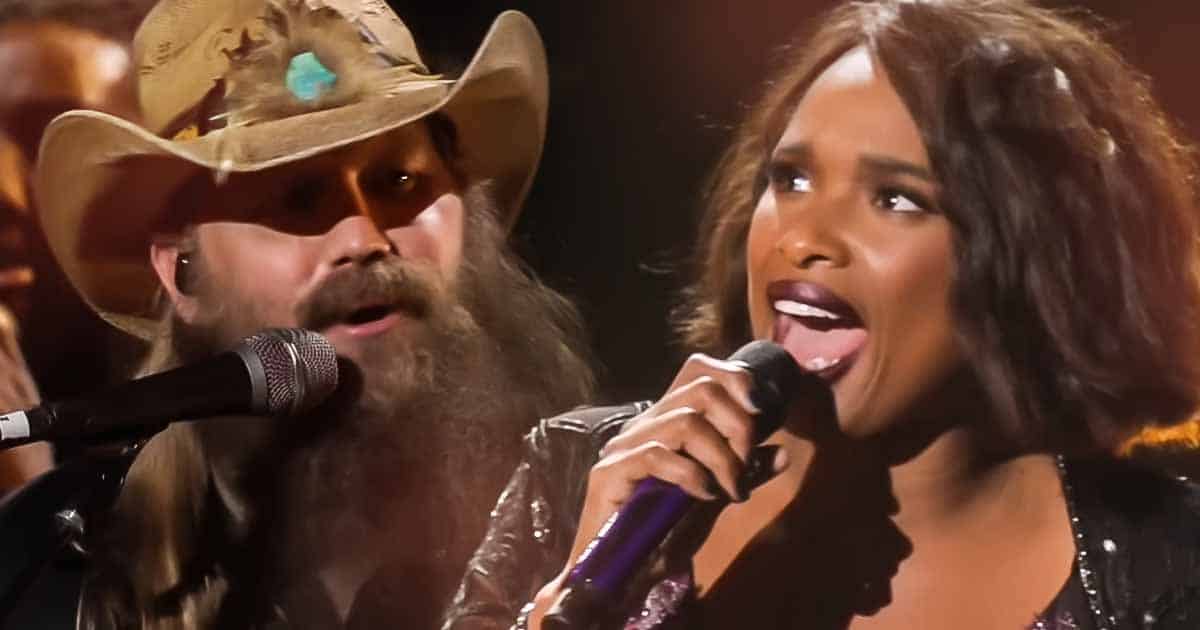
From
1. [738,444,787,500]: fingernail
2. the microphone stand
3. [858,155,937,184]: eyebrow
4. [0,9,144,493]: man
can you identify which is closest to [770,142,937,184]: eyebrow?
[858,155,937,184]: eyebrow

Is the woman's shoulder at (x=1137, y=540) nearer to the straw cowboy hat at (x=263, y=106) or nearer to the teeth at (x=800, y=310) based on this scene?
the teeth at (x=800, y=310)

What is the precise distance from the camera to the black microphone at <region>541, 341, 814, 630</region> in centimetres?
121

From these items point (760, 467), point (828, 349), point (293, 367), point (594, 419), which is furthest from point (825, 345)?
point (293, 367)

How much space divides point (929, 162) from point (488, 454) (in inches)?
20.4

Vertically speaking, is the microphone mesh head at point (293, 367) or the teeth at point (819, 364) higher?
the teeth at point (819, 364)

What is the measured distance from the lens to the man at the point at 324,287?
1.48 meters

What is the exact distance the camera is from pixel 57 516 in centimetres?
134

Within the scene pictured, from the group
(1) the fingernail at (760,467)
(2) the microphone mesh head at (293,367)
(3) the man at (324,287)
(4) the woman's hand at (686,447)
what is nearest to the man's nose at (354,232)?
(3) the man at (324,287)

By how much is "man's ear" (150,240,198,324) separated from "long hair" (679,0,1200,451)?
77cm

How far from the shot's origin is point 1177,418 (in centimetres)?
118

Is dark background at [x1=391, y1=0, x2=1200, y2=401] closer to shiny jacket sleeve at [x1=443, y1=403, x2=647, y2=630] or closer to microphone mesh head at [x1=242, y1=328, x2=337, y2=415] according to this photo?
shiny jacket sleeve at [x1=443, y1=403, x2=647, y2=630]

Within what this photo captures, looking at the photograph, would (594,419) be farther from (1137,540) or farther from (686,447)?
(1137,540)

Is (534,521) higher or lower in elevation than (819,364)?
lower

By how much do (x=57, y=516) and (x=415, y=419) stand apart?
350 millimetres
